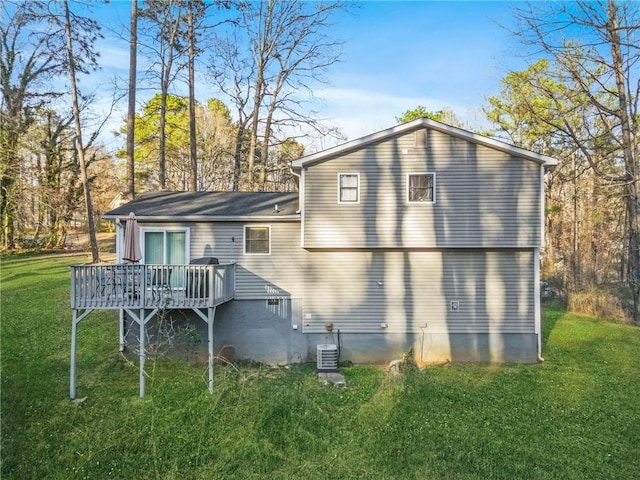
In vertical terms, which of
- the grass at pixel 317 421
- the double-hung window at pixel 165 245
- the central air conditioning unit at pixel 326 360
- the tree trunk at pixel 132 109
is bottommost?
the grass at pixel 317 421

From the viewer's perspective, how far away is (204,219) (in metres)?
11.4

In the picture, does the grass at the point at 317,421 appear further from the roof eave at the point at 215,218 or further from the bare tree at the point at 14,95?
the bare tree at the point at 14,95

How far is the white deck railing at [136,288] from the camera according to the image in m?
9.20

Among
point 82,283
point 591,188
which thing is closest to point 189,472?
point 82,283

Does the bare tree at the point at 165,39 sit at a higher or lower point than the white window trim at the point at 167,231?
higher

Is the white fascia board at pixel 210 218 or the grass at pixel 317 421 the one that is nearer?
the grass at pixel 317 421

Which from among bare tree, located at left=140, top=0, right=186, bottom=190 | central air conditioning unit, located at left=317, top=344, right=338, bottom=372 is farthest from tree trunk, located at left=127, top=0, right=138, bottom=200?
central air conditioning unit, located at left=317, top=344, right=338, bottom=372

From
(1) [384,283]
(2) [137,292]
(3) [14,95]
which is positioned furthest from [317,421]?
(3) [14,95]

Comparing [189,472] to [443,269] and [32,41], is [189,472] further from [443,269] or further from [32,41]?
[32,41]

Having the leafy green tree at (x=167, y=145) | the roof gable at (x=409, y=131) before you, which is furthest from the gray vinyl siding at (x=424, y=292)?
the leafy green tree at (x=167, y=145)

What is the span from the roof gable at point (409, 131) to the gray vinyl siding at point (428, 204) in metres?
0.14

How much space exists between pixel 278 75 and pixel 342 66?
3.42 meters

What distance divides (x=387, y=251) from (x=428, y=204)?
1.73m

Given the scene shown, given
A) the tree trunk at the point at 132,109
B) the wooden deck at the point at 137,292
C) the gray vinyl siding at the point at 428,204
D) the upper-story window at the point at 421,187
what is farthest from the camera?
the tree trunk at the point at 132,109
